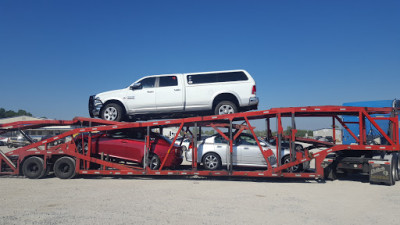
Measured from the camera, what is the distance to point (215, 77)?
9883 mm

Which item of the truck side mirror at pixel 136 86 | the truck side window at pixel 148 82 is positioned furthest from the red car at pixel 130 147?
the truck side window at pixel 148 82

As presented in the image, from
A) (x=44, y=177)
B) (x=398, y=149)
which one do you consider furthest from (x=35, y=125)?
(x=398, y=149)

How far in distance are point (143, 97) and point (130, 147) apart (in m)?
1.77

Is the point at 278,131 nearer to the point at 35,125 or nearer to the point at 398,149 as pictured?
the point at 398,149

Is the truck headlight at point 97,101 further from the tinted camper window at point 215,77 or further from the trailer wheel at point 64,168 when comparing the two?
the tinted camper window at point 215,77

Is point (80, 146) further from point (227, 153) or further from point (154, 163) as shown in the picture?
point (227, 153)

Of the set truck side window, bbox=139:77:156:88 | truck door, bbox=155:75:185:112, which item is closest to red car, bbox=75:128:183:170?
truck door, bbox=155:75:185:112

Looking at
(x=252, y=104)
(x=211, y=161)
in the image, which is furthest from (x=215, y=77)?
(x=211, y=161)

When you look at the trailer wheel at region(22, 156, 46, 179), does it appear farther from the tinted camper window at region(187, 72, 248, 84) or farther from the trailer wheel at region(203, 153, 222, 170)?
the tinted camper window at region(187, 72, 248, 84)

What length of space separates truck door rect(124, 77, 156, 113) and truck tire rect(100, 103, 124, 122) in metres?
0.39

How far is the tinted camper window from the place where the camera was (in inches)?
385

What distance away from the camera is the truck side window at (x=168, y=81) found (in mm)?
9945

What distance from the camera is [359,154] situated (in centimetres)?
999

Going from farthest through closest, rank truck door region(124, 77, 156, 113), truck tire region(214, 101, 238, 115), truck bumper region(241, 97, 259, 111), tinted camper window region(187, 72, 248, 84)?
1. truck door region(124, 77, 156, 113)
2. tinted camper window region(187, 72, 248, 84)
3. truck tire region(214, 101, 238, 115)
4. truck bumper region(241, 97, 259, 111)
